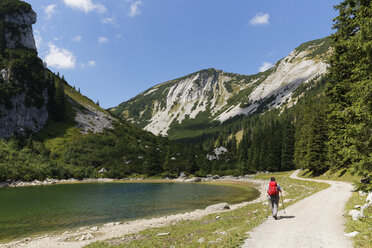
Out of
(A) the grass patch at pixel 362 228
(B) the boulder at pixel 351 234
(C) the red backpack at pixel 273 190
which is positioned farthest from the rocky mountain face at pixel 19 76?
(B) the boulder at pixel 351 234

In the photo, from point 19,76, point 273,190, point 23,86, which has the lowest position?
point 273,190

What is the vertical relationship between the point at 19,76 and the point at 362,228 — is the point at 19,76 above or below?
above

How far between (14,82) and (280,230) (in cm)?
13812

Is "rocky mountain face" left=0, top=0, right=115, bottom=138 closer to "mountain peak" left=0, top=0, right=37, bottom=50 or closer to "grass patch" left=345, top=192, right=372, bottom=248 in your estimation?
"mountain peak" left=0, top=0, right=37, bottom=50

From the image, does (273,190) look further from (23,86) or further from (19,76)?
(19,76)

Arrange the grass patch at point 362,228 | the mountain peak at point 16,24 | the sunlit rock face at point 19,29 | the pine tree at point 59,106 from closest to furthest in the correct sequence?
1. the grass patch at point 362,228
2. the mountain peak at point 16,24
3. the sunlit rock face at point 19,29
4. the pine tree at point 59,106

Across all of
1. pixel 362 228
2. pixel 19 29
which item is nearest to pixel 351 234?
pixel 362 228

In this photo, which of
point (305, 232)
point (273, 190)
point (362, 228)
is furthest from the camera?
point (273, 190)

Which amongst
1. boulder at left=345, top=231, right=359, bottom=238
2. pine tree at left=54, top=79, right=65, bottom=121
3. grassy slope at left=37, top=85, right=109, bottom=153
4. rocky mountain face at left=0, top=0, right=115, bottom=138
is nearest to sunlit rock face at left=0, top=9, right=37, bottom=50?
rocky mountain face at left=0, top=0, right=115, bottom=138

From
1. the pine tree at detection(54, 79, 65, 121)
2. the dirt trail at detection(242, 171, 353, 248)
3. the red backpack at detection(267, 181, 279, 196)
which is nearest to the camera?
the dirt trail at detection(242, 171, 353, 248)

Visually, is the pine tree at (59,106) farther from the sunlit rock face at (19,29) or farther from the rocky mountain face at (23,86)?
the sunlit rock face at (19,29)

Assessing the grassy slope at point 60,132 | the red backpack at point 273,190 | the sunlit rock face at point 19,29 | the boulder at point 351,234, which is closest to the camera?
the boulder at point 351,234

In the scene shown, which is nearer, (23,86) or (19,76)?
(19,76)

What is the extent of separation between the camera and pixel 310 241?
10523mm
